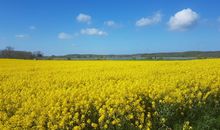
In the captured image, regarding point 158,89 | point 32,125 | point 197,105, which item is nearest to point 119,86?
point 158,89

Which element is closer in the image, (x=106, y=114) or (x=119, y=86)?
(x=106, y=114)

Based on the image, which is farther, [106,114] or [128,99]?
[128,99]

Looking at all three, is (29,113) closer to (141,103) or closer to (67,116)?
(67,116)

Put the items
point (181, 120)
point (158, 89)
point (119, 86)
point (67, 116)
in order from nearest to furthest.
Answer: point (67, 116) < point (181, 120) < point (158, 89) < point (119, 86)

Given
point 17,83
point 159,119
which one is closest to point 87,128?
→ point 159,119

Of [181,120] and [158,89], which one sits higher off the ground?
[158,89]

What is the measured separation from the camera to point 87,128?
8023 mm

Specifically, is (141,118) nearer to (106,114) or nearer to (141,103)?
(106,114)

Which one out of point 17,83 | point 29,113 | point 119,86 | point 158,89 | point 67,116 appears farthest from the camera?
point 17,83

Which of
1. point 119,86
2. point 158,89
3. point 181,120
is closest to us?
point 181,120

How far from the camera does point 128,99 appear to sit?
31.0 ft

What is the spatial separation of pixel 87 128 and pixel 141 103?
7.10 feet

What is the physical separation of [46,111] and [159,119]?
8.48 ft

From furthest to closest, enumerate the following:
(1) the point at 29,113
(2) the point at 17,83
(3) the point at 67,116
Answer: (2) the point at 17,83 < (1) the point at 29,113 < (3) the point at 67,116
